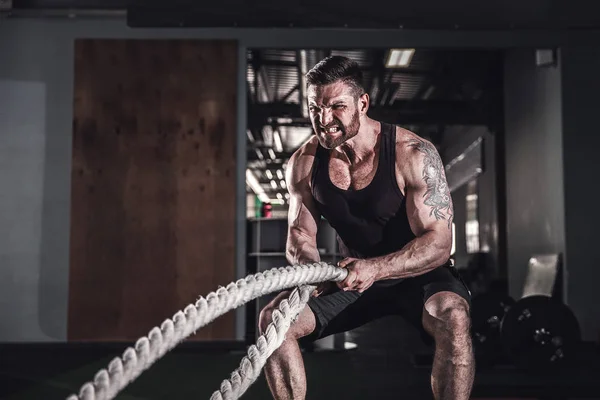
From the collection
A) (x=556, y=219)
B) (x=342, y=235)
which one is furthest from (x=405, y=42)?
(x=342, y=235)

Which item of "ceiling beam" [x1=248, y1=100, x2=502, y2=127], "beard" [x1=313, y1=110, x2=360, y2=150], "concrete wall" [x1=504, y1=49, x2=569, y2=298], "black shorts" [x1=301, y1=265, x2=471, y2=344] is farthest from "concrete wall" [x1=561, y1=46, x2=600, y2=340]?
"beard" [x1=313, y1=110, x2=360, y2=150]

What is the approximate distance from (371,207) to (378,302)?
10.6 inches

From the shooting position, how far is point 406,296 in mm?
1887

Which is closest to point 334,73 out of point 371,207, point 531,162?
point 371,207

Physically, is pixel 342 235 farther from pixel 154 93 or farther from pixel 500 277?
pixel 500 277

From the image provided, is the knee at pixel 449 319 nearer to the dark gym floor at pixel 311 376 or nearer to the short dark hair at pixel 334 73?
the short dark hair at pixel 334 73

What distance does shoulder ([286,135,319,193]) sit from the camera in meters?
1.99

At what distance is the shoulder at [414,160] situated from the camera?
6.11 feet

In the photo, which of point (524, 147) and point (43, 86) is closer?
point (43, 86)

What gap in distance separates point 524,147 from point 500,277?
2.07 metres

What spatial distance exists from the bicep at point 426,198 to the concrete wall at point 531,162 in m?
3.64

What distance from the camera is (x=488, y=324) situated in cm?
415

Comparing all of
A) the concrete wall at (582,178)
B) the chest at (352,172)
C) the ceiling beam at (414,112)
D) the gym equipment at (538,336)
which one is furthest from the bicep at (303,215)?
the ceiling beam at (414,112)

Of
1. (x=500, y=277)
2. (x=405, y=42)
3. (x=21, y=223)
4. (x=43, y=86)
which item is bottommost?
(x=500, y=277)
